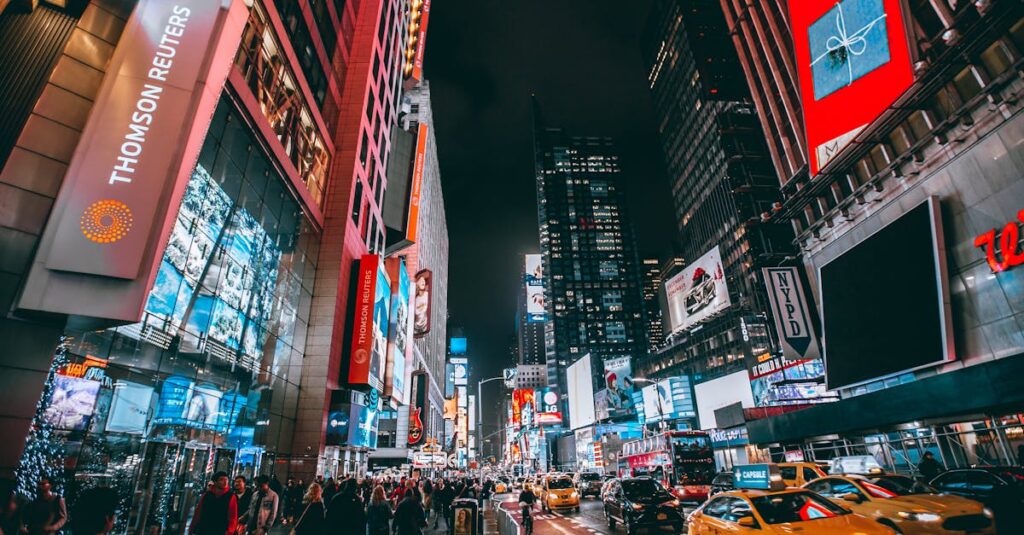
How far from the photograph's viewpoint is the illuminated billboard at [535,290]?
6575 inches

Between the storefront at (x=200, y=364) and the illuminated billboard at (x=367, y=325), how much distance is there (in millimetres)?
3968

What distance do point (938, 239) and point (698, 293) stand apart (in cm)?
3795

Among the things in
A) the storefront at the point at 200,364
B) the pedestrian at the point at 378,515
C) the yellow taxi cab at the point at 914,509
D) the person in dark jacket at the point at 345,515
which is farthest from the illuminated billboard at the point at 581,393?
the person in dark jacket at the point at 345,515

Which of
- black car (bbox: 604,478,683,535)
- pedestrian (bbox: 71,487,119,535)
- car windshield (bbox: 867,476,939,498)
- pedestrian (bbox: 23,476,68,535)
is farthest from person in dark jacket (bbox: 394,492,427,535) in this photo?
car windshield (bbox: 867,476,939,498)

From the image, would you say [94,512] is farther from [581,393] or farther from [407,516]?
[581,393]

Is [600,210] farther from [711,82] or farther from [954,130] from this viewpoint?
[954,130]

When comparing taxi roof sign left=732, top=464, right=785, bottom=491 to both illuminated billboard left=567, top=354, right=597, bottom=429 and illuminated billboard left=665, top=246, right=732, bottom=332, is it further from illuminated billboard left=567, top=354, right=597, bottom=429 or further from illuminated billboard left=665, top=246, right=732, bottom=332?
illuminated billboard left=567, top=354, right=597, bottom=429

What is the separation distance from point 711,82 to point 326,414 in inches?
3782

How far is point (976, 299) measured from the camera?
62.1 feet

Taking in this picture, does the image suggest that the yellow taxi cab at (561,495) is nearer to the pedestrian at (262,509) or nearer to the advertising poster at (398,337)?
the pedestrian at (262,509)

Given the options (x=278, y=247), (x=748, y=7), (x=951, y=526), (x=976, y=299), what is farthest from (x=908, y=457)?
(x=748, y=7)

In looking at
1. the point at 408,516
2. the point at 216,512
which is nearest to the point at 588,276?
the point at 408,516

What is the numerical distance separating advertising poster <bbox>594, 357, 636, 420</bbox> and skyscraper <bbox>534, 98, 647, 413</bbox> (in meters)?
61.7

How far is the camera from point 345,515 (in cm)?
812
